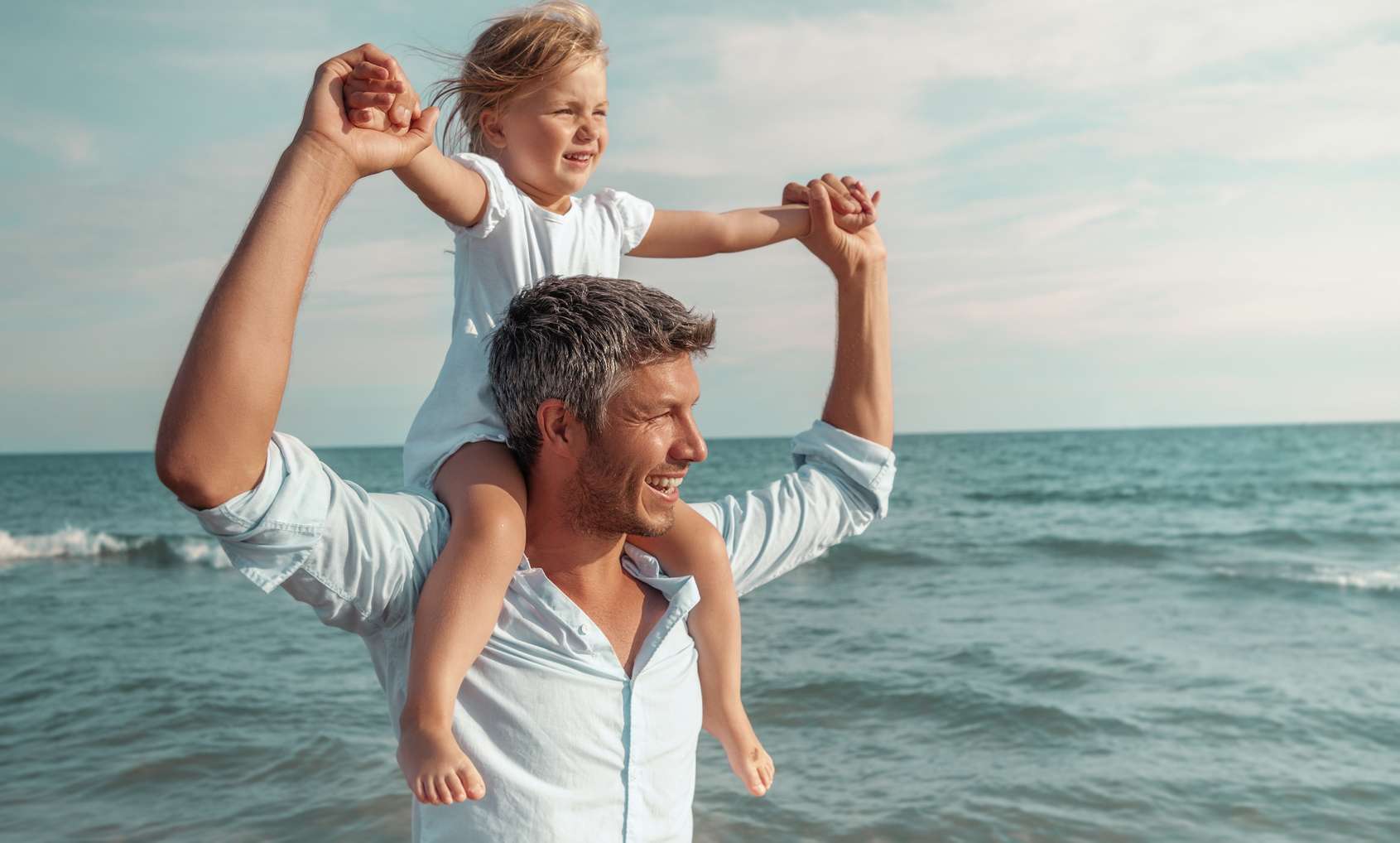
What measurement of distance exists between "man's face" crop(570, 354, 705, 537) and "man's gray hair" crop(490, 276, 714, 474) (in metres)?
Result: 0.02

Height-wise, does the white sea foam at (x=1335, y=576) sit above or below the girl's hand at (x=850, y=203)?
below

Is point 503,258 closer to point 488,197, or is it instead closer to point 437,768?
point 488,197

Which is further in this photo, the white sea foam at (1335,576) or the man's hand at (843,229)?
the white sea foam at (1335,576)

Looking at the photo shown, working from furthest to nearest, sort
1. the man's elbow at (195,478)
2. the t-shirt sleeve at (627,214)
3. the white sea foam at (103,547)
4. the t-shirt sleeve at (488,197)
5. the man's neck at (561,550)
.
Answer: the white sea foam at (103,547)
the t-shirt sleeve at (627,214)
the t-shirt sleeve at (488,197)
the man's neck at (561,550)
the man's elbow at (195,478)

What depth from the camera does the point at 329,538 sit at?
1.55m

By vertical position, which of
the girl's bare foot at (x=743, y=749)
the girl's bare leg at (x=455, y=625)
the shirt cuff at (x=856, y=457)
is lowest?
the girl's bare foot at (x=743, y=749)

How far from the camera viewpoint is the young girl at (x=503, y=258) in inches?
65.5

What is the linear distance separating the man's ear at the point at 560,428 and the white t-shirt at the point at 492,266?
18 centimetres

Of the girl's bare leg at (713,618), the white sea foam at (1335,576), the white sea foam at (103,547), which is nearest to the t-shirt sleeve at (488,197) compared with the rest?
the girl's bare leg at (713,618)

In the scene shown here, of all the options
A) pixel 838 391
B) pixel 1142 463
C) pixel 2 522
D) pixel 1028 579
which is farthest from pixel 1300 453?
pixel 838 391

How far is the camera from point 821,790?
19.1ft

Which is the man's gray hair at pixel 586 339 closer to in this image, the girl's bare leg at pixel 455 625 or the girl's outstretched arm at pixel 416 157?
the girl's bare leg at pixel 455 625

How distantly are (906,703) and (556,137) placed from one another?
227 inches

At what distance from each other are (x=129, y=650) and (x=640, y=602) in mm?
9355
